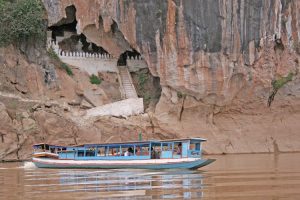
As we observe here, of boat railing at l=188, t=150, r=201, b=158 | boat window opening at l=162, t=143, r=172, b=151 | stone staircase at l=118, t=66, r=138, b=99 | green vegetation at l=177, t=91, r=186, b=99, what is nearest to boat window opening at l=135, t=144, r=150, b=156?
boat window opening at l=162, t=143, r=172, b=151

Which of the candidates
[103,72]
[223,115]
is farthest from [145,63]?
[223,115]

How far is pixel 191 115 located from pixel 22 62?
9534mm

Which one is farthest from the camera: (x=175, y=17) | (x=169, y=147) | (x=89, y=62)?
(x=89, y=62)

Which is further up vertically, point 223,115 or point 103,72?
point 103,72

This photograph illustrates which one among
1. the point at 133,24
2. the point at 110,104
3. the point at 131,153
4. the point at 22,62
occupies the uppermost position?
the point at 133,24

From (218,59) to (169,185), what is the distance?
1684 centimetres

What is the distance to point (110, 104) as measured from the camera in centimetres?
3198

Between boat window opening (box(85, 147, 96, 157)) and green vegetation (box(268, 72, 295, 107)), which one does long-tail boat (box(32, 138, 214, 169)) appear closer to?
boat window opening (box(85, 147, 96, 157))

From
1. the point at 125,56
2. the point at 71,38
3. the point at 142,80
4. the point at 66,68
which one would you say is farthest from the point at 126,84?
the point at 71,38

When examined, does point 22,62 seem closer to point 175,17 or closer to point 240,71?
point 175,17

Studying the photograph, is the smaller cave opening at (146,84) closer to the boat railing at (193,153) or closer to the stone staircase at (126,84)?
the stone staircase at (126,84)

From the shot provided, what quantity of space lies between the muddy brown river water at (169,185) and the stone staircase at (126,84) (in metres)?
12.6

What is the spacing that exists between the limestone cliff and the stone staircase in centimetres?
229

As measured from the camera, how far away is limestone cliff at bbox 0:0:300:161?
104 feet
